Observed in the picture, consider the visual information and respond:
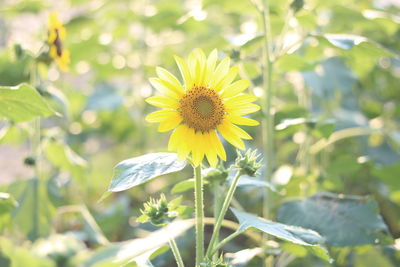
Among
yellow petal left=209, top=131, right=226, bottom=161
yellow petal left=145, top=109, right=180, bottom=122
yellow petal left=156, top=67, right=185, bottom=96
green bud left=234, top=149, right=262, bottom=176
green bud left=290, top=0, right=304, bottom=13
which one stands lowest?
green bud left=234, top=149, right=262, bottom=176

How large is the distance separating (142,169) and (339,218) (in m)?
0.49

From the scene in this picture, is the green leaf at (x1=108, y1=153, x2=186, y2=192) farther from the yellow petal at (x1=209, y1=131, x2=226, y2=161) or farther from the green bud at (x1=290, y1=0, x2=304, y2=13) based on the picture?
the green bud at (x1=290, y1=0, x2=304, y2=13)

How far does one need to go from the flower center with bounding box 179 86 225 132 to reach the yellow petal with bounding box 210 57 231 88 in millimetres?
16

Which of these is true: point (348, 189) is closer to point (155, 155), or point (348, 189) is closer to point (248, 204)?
point (248, 204)

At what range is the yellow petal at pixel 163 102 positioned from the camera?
Answer: 2.53ft

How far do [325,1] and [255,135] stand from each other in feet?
2.63

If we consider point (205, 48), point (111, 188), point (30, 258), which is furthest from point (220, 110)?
point (205, 48)

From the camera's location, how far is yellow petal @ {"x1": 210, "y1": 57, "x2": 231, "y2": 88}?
81 cm

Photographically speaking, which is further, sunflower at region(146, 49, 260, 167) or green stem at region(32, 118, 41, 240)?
green stem at region(32, 118, 41, 240)

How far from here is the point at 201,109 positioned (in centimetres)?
80

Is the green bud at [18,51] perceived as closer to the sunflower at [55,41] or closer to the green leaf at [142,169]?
the sunflower at [55,41]

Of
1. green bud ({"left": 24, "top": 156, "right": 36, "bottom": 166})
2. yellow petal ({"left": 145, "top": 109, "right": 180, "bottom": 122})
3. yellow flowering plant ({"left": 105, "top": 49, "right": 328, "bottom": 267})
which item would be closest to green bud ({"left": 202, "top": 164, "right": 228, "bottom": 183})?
yellow flowering plant ({"left": 105, "top": 49, "right": 328, "bottom": 267})

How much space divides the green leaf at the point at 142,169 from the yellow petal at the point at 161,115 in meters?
0.06

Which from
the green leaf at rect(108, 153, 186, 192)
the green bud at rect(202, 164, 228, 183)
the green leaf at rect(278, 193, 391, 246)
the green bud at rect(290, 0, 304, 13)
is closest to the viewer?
the green leaf at rect(108, 153, 186, 192)
